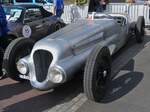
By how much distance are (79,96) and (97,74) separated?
69 centimetres

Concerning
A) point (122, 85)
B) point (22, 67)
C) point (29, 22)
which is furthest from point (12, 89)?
point (29, 22)

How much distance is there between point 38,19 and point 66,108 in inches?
221

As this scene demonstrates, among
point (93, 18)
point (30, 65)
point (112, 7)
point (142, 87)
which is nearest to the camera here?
point (30, 65)

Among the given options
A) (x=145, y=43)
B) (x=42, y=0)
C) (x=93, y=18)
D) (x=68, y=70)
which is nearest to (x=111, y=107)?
(x=68, y=70)

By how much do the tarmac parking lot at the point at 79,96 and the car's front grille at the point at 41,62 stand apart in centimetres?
45

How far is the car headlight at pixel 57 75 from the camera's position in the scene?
18.4 ft

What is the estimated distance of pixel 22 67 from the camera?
20.8ft

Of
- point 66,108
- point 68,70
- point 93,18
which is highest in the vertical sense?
point 93,18

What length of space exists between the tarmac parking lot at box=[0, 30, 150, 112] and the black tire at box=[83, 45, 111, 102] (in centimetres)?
20

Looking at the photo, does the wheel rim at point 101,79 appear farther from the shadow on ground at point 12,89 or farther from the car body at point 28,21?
the car body at point 28,21

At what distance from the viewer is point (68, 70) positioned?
576cm

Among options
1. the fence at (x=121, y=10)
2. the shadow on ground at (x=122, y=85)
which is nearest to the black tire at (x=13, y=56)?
the shadow on ground at (x=122, y=85)

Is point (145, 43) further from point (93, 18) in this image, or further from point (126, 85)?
point (126, 85)

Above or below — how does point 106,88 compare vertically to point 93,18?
below
